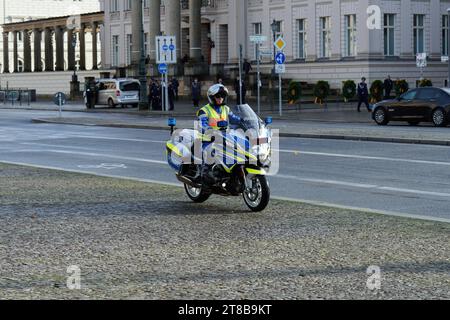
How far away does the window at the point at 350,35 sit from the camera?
6756cm

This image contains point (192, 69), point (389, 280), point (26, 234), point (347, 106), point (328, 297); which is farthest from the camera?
point (192, 69)

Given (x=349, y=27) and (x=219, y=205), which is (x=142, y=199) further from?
(x=349, y=27)

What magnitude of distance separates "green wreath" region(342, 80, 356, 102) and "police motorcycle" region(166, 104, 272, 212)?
4690cm

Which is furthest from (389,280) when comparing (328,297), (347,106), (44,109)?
(44,109)

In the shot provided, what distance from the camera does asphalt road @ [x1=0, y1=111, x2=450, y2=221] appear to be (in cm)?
1595

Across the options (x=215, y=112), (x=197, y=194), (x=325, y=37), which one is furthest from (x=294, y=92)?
(x=215, y=112)

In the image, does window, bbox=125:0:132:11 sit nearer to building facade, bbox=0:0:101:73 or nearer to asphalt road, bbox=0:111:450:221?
building facade, bbox=0:0:101:73

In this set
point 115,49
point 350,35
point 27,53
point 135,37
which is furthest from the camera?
point 27,53

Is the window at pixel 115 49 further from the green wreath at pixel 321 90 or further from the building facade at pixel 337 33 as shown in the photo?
the green wreath at pixel 321 90

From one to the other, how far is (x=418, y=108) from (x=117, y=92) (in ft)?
94.6

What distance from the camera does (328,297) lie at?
27.7ft

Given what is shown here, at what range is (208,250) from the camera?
1091 cm

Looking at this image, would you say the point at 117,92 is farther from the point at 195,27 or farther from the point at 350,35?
the point at 195,27

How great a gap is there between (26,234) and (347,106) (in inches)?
1883
